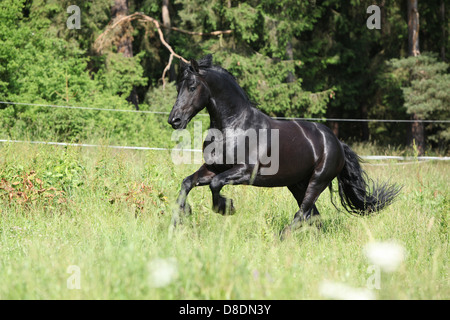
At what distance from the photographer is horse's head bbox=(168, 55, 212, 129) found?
471 centimetres

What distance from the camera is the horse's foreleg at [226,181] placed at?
15.4ft

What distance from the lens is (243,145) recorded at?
5.02 m

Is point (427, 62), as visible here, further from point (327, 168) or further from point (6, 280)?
point (6, 280)

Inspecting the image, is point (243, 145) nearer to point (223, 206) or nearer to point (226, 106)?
point (226, 106)

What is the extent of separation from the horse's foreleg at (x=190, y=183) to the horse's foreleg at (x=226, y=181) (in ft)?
0.62

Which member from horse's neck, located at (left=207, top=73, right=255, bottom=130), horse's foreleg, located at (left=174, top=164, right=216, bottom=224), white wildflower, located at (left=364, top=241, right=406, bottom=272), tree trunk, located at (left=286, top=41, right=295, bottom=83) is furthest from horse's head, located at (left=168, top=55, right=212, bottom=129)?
tree trunk, located at (left=286, top=41, right=295, bottom=83)

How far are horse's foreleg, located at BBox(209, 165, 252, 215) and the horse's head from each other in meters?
0.59

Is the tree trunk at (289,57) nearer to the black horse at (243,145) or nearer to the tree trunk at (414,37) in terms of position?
the tree trunk at (414,37)

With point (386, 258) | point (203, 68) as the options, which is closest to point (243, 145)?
point (203, 68)

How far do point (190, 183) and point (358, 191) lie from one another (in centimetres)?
242

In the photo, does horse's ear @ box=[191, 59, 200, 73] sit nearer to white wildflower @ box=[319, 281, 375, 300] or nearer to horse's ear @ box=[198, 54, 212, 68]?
horse's ear @ box=[198, 54, 212, 68]

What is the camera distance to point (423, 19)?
64.5 feet

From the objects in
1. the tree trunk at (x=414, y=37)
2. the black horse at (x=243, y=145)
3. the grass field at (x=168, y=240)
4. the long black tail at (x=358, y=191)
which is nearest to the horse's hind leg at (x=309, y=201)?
the black horse at (x=243, y=145)

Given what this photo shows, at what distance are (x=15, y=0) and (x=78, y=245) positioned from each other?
10.5 metres
